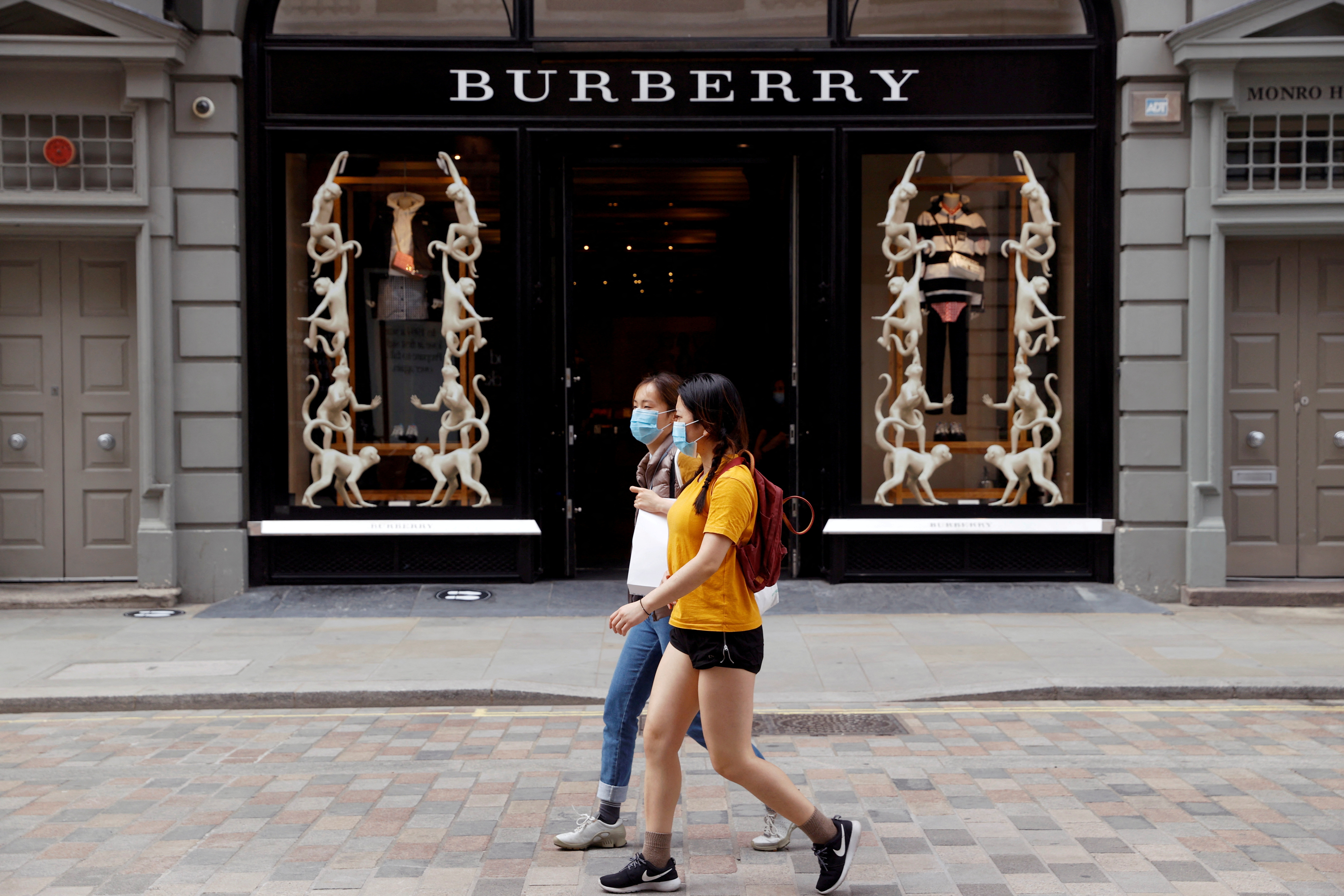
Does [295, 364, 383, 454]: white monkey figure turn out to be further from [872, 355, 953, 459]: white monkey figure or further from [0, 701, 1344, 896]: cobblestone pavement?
[872, 355, 953, 459]: white monkey figure

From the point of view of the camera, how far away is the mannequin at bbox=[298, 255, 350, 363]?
10578 millimetres

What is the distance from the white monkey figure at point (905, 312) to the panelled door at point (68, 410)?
253 inches

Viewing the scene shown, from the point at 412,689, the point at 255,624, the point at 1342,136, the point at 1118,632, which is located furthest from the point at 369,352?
the point at 1342,136

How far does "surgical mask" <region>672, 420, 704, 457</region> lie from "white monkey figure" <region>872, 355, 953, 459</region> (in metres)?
6.62

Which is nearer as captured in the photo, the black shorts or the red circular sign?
the black shorts

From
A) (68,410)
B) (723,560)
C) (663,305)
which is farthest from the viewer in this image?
(663,305)

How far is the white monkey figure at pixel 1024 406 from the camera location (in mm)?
10664

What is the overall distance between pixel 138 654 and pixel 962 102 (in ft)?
25.4

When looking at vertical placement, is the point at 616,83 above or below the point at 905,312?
above

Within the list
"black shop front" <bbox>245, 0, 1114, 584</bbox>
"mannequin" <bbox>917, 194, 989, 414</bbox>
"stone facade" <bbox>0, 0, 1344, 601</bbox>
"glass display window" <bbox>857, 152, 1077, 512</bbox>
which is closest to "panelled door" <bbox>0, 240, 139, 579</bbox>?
"stone facade" <bbox>0, 0, 1344, 601</bbox>

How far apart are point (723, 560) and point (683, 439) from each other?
0.45 m

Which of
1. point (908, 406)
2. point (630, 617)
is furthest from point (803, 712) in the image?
point (908, 406)

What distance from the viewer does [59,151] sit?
10125 mm

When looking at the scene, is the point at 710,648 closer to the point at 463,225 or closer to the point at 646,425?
the point at 646,425
